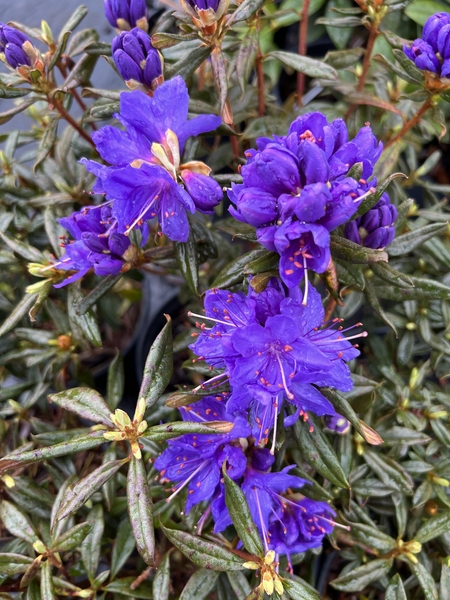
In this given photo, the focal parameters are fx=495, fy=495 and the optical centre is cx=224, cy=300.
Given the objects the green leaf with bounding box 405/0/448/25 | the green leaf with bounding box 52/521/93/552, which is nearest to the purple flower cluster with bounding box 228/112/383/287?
the green leaf with bounding box 52/521/93/552

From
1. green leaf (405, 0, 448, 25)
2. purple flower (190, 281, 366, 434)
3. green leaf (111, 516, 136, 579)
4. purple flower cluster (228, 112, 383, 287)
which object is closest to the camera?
purple flower cluster (228, 112, 383, 287)

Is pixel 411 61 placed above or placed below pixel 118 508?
above

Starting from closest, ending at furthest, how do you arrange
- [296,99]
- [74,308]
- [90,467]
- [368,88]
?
[74,308] → [90,467] → [368,88] → [296,99]

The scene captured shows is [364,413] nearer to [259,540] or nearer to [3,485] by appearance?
[259,540]

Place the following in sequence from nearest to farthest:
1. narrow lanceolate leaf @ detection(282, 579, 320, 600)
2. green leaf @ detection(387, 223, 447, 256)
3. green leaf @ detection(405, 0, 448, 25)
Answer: narrow lanceolate leaf @ detection(282, 579, 320, 600)
green leaf @ detection(387, 223, 447, 256)
green leaf @ detection(405, 0, 448, 25)

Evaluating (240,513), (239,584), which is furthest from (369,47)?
(239,584)

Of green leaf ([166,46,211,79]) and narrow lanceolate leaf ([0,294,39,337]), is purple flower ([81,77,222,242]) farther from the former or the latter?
narrow lanceolate leaf ([0,294,39,337])

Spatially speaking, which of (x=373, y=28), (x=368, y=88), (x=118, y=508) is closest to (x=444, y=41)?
(x=373, y=28)

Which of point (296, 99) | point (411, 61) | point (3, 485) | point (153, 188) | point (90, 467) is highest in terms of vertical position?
point (411, 61)
